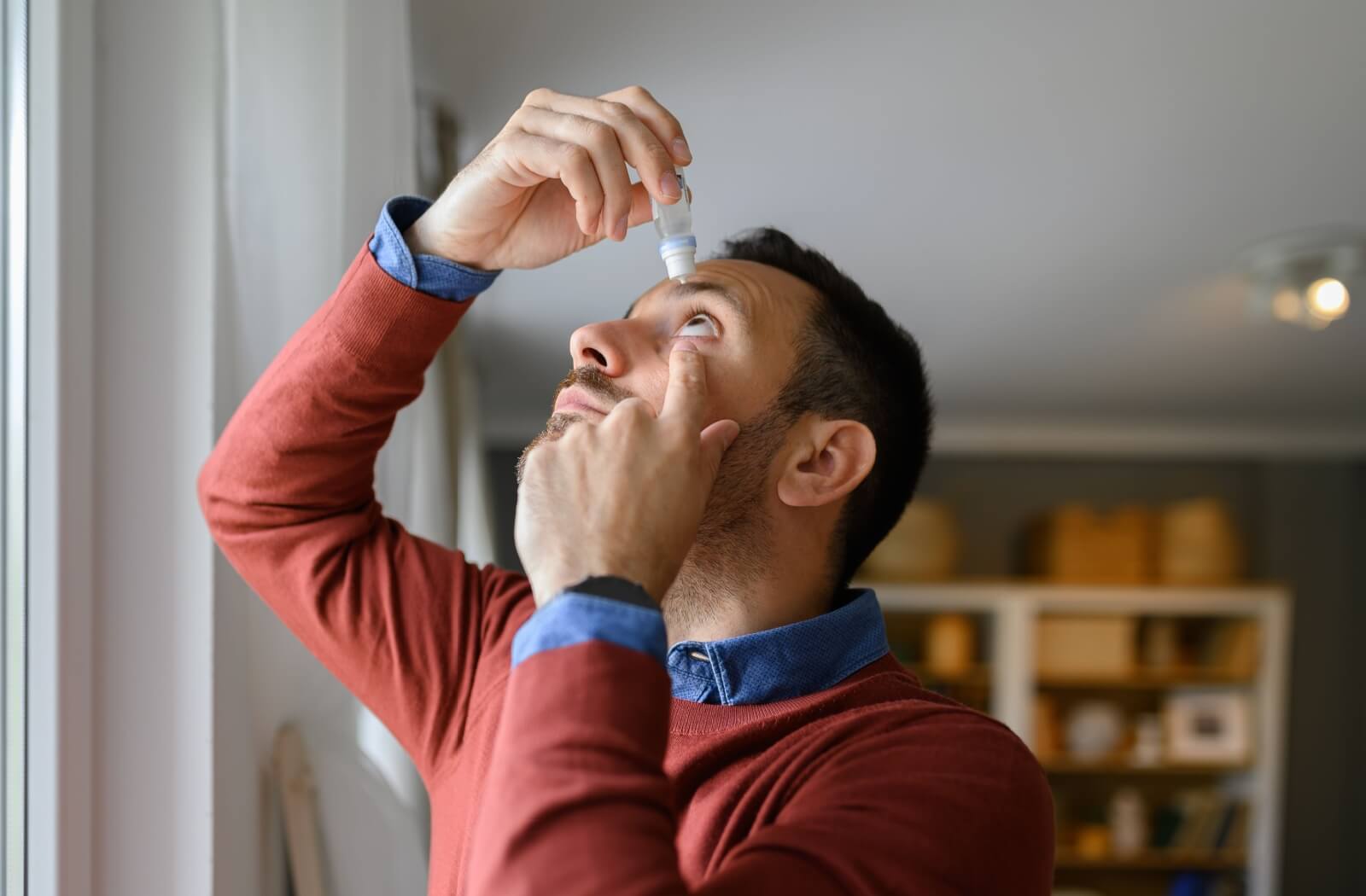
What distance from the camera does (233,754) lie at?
1.16 meters

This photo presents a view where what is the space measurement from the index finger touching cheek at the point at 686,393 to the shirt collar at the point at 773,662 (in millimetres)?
252

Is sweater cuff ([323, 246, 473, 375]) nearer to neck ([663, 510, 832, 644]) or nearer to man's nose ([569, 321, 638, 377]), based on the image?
man's nose ([569, 321, 638, 377])

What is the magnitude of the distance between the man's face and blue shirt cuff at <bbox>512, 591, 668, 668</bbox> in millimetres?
358

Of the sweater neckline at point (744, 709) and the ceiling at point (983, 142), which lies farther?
the ceiling at point (983, 142)

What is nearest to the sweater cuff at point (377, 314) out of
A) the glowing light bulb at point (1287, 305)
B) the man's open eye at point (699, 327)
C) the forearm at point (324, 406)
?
the forearm at point (324, 406)

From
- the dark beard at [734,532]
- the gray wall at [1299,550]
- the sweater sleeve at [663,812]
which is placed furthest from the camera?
the gray wall at [1299,550]

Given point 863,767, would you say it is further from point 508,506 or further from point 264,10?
point 508,506

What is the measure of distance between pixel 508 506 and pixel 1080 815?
3.00m

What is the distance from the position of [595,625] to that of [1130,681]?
4.88m

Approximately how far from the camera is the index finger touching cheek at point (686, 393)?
821 millimetres

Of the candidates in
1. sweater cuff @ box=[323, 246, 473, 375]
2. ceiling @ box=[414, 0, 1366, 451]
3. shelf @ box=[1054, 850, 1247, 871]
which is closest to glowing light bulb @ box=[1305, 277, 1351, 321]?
ceiling @ box=[414, 0, 1366, 451]

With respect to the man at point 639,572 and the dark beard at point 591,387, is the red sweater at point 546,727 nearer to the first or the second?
the man at point 639,572

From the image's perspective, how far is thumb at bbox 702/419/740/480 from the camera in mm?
836

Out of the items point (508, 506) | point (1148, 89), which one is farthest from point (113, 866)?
point (508, 506)
